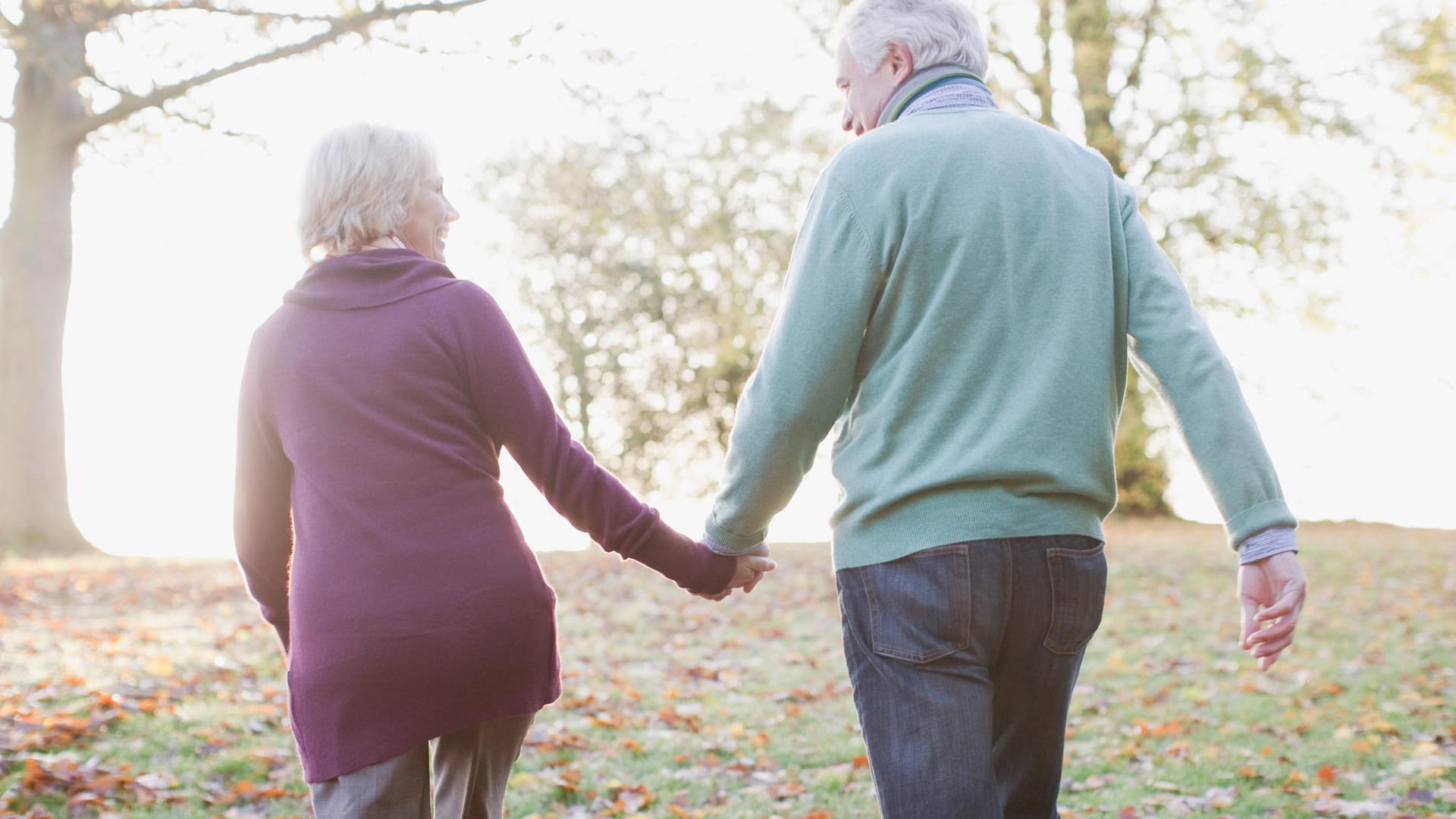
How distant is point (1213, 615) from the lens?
365 inches

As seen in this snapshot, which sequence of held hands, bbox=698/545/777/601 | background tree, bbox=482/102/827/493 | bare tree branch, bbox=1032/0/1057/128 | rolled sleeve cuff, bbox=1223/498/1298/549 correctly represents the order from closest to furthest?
rolled sleeve cuff, bbox=1223/498/1298/549
held hands, bbox=698/545/777/601
bare tree branch, bbox=1032/0/1057/128
background tree, bbox=482/102/827/493

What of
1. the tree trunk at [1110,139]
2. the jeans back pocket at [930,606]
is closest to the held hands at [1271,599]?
the jeans back pocket at [930,606]

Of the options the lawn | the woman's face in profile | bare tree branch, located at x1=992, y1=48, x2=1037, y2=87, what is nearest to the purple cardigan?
the woman's face in profile

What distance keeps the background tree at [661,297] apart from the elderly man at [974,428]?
18.1 meters

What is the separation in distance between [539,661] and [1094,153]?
4.86ft

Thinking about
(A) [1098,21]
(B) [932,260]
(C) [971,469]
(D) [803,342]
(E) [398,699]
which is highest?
(A) [1098,21]

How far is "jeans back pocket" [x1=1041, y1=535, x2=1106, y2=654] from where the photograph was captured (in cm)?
221

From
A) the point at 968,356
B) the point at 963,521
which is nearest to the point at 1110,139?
the point at 968,356

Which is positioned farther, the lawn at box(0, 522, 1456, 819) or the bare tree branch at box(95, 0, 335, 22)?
the bare tree branch at box(95, 0, 335, 22)

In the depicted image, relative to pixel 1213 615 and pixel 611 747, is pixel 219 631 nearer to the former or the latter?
pixel 611 747

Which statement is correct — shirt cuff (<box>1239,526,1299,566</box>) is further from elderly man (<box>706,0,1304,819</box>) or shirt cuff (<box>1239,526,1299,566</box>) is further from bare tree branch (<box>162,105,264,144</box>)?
bare tree branch (<box>162,105,264,144</box>)

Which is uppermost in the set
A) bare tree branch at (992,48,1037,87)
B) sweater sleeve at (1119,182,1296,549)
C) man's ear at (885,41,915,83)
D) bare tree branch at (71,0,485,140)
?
bare tree branch at (992,48,1037,87)

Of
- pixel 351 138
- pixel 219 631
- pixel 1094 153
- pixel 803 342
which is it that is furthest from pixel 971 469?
pixel 219 631

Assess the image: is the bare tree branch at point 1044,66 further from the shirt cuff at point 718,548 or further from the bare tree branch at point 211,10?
the shirt cuff at point 718,548
